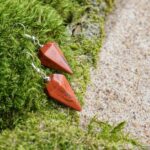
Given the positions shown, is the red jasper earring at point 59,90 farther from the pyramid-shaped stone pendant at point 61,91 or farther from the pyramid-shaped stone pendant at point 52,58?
the pyramid-shaped stone pendant at point 52,58

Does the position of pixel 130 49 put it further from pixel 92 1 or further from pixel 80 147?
pixel 80 147

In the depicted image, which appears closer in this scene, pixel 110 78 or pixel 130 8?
pixel 110 78

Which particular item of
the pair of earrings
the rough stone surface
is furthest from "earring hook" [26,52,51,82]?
the rough stone surface

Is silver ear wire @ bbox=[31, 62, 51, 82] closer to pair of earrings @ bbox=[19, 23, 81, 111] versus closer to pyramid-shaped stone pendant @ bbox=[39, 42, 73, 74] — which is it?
pair of earrings @ bbox=[19, 23, 81, 111]

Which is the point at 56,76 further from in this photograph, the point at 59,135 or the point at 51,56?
the point at 59,135

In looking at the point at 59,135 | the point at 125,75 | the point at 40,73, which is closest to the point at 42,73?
the point at 40,73

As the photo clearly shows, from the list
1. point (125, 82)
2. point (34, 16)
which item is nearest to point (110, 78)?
point (125, 82)

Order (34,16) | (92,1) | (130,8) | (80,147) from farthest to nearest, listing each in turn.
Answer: (130,8) → (92,1) → (34,16) → (80,147)
